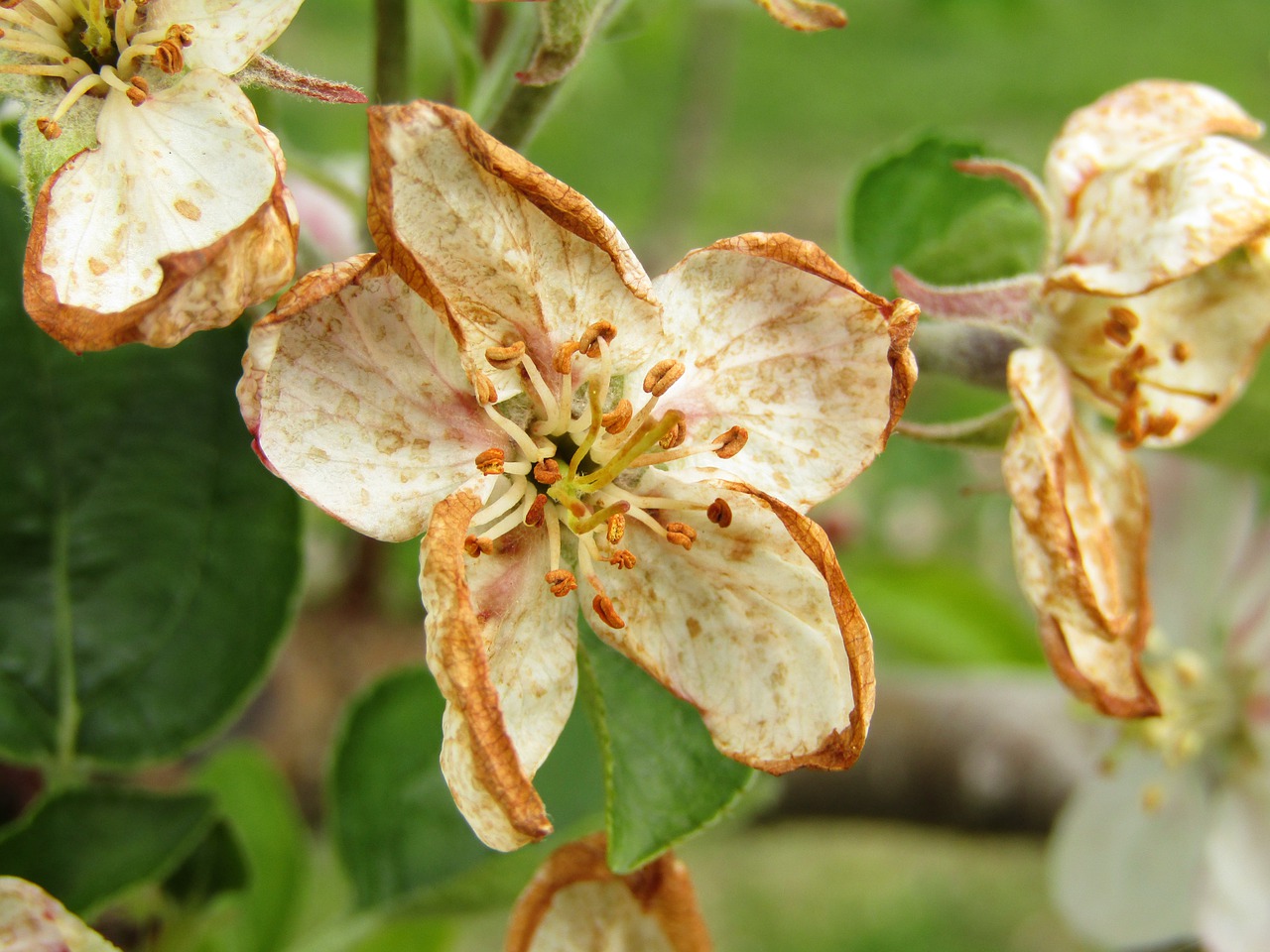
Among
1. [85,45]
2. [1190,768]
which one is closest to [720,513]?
[85,45]

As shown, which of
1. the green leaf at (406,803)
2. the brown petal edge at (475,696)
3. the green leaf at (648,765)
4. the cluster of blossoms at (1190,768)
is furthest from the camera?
the cluster of blossoms at (1190,768)

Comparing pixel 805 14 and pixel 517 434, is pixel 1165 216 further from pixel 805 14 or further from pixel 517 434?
pixel 517 434

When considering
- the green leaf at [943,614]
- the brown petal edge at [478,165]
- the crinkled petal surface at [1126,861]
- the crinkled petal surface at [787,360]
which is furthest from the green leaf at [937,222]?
the green leaf at [943,614]

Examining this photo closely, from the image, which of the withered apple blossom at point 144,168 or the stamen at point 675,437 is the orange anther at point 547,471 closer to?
the stamen at point 675,437

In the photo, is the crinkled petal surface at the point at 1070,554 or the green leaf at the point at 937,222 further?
the green leaf at the point at 937,222

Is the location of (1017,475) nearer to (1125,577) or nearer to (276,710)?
(1125,577)

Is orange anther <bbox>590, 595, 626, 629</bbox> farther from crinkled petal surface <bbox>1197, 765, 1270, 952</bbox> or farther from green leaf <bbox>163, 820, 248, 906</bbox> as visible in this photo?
crinkled petal surface <bbox>1197, 765, 1270, 952</bbox>
